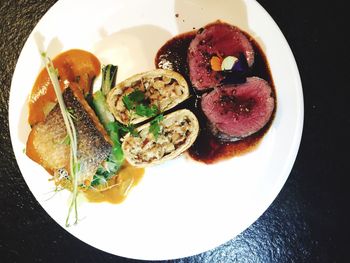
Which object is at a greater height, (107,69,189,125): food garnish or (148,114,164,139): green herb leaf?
(107,69,189,125): food garnish

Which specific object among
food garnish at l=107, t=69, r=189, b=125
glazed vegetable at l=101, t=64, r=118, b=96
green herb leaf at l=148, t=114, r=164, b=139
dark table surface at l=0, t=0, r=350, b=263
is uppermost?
glazed vegetable at l=101, t=64, r=118, b=96

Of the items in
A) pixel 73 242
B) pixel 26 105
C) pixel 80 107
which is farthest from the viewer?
pixel 73 242

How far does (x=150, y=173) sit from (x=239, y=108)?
54 centimetres

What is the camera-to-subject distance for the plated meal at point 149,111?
194 centimetres

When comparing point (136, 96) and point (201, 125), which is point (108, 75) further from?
point (201, 125)

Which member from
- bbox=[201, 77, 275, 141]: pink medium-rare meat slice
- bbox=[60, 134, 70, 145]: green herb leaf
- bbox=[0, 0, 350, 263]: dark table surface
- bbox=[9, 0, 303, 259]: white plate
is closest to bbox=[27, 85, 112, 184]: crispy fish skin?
bbox=[60, 134, 70, 145]: green herb leaf

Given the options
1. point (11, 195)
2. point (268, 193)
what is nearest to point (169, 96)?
point (268, 193)

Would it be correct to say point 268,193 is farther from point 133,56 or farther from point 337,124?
point 133,56

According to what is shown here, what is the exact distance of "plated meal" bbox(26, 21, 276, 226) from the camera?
194 centimetres

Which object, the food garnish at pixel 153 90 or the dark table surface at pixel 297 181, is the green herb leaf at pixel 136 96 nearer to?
the food garnish at pixel 153 90

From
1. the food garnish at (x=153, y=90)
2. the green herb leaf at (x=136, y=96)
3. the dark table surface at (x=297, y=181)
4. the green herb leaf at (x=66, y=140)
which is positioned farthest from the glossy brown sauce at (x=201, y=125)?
the green herb leaf at (x=66, y=140)

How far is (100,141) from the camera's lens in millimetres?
1918

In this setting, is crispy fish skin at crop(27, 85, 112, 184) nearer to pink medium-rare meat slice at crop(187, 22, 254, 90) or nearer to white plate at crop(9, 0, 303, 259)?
white plate at crop(9, 0, 303, 259)

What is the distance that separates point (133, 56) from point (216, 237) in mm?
965
